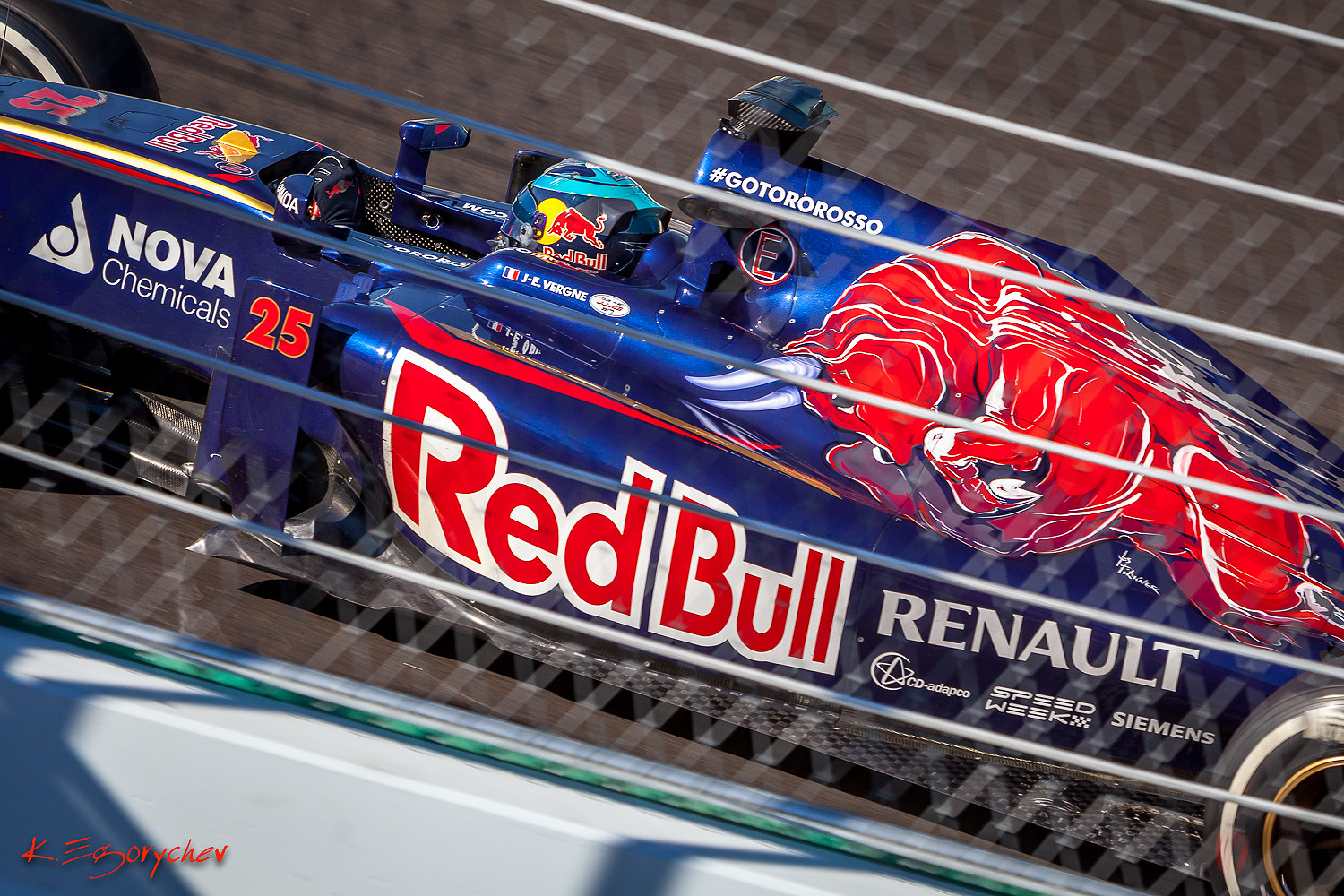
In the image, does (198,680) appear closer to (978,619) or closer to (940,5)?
(978,619)

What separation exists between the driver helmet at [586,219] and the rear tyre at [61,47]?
3.54 feet

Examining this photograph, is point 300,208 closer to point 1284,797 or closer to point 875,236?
point 875,236

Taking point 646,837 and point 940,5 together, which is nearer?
point 646,837

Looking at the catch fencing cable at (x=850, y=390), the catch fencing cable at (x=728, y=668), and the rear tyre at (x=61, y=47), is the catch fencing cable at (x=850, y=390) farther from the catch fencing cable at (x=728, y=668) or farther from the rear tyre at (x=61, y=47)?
the rear tyre at (x=61, y=47)

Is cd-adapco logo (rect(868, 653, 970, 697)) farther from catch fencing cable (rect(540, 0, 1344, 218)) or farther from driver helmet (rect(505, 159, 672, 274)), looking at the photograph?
catch fencing cable (rect(540, 0, 1344, 218))

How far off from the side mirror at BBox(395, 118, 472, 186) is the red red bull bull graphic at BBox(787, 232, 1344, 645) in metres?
0.93

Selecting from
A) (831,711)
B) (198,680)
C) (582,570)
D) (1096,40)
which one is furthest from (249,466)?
(1096,40)

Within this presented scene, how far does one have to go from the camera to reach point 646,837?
0.97 metres

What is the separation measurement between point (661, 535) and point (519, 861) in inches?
Result: 32.7

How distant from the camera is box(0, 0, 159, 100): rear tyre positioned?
93.5 inches

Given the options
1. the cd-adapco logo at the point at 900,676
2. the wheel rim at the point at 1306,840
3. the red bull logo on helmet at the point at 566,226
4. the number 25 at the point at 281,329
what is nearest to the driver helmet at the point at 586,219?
the red bull logo on helmet at the point at 566,226

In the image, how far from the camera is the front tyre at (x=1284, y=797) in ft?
5.16

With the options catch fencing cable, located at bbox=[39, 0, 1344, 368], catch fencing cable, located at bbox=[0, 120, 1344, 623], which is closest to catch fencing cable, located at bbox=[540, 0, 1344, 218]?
catch fencing cable, located at bbox=[39, 0, 1344, 368]

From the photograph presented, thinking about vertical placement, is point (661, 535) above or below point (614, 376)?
below
